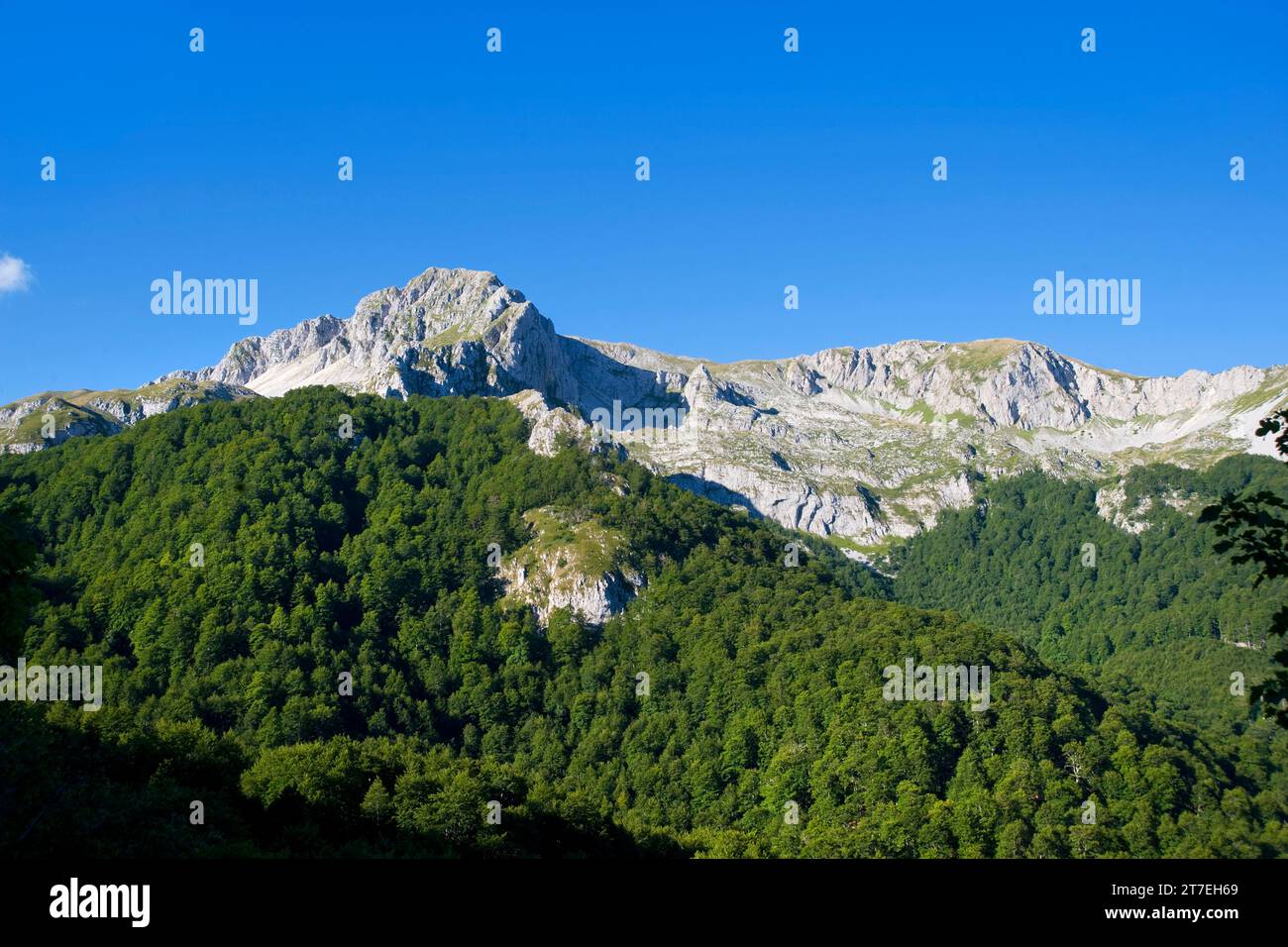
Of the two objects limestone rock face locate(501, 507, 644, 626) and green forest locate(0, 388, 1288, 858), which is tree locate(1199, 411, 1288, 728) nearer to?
green forest locate(0, 388, 1288, 858)

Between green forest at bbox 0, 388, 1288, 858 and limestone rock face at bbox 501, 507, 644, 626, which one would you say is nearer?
green forest at bbox 0, 388, 1288, 858

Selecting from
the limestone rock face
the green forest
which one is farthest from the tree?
the limestone rock face

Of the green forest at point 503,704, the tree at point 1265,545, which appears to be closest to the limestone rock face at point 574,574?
the green forest at point 503,704

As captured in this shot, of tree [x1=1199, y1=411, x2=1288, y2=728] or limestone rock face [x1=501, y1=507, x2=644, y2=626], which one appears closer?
tree [x1=1199, y1=411, x2=1288, y2=728]

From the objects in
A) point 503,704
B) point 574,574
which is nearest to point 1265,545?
point 503,704

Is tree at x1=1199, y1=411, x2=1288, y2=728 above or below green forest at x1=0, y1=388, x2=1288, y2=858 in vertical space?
above

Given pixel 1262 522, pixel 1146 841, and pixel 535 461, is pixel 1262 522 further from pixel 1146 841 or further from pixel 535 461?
pixel 535 461

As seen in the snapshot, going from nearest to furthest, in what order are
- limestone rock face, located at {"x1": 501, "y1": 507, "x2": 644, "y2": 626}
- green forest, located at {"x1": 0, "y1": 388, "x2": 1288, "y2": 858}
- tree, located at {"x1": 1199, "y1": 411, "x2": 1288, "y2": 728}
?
tree, located at {"x1": 1199, "y1": 411, "x2": 1288, "y2": 728} → green forest, located at {"x1": 0, "y1": 388, "x2": 1288, "y2": 858} → limestone rock face, located at {"x1": 501, "y1": 507, "x2": 644, "y2": 626}

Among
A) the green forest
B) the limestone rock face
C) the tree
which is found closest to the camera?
the tree
